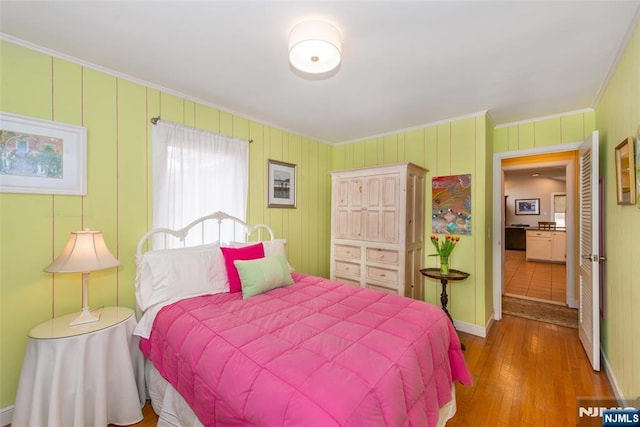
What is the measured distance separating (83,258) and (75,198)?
581mm

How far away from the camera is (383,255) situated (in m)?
3.33

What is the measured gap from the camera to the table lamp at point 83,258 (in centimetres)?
172

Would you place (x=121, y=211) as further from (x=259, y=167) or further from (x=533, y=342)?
(x=533, y=342)

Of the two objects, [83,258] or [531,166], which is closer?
[83,258]

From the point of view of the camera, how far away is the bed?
3.64 ft

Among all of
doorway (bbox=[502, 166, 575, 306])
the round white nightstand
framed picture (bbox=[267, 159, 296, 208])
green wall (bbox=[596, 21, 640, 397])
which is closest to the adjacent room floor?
doorway (bbox=[502, 166, 575, 306])

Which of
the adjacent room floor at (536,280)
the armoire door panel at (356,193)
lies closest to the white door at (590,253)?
the adjacent room floor at (536,280)

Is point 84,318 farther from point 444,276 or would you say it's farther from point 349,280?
point 444,276

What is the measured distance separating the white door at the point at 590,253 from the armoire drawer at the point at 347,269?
228 cm

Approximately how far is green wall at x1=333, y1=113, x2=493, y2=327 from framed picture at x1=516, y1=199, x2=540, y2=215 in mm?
6806

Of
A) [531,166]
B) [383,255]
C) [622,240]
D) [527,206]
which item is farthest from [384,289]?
[527,206]

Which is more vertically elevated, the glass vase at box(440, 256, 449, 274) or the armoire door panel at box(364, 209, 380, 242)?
the armoire door panel at box(364, 209, 380, 242)

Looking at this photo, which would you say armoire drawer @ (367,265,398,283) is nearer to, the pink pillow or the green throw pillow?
the green throw pillow

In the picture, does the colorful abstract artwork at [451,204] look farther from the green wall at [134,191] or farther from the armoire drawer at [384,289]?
the armoire drawer at [384,289]
